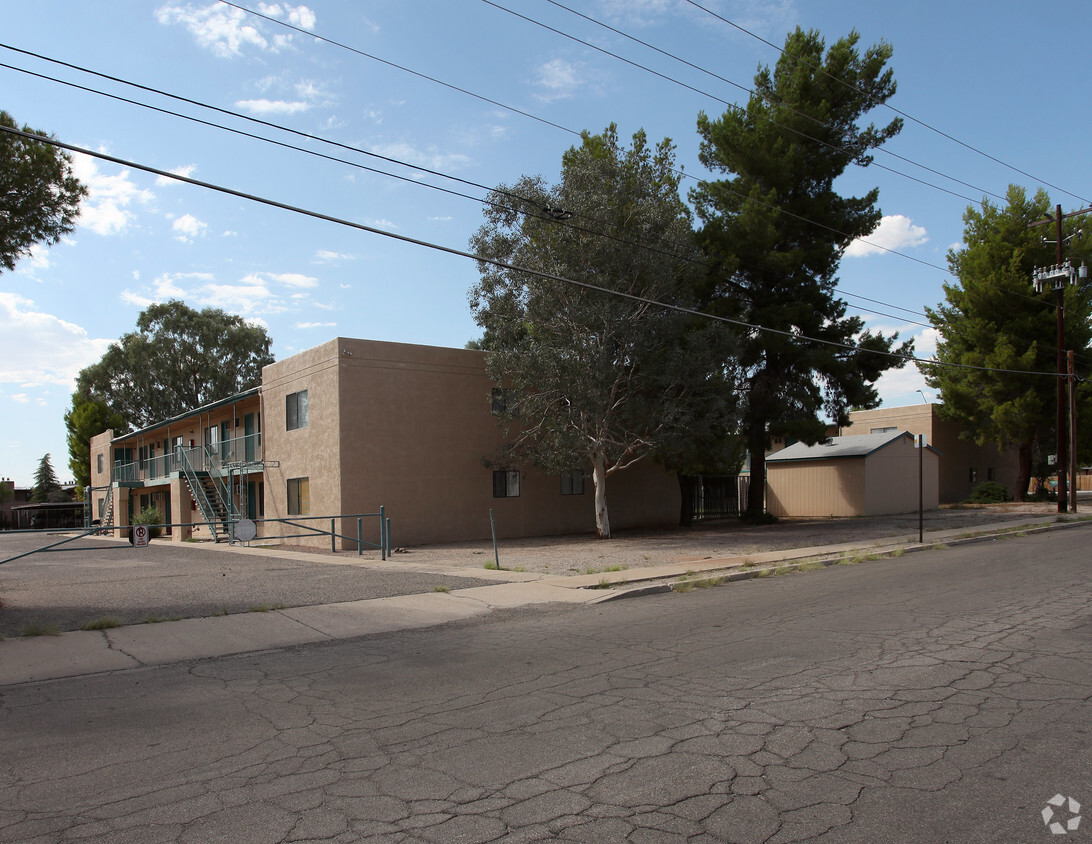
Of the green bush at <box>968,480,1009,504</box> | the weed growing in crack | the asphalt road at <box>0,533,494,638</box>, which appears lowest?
the green bush at <box>968,480,1009,504</box>

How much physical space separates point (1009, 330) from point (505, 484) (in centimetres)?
2887

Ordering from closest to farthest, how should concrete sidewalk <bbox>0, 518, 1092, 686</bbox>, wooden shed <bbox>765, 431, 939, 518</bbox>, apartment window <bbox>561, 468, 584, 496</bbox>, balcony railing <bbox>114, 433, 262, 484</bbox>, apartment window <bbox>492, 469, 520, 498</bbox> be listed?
concrete sidewalk <bbox>0, 518, 1092, 686</bbox>, apartment window <bbox>492, 469, 520, 498</bbox>, apartment window <bbox>561, 468, 584, 496</bbox>, balcony railing <bbox>114, 433, 262, 484</bbox>, wooden shed <bbox>765, 431, 939, 518</bbox>

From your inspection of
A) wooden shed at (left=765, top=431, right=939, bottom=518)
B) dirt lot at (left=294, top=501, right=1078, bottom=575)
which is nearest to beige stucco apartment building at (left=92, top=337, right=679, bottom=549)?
dirt lot at (left=294, top=501, right=1078, bottom=575)

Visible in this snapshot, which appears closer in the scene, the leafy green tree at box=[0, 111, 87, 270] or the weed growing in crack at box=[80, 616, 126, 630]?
the weed growing in crack at box=[80, 616, 126, 630]

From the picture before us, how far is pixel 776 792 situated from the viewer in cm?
420

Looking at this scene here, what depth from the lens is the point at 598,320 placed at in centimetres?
2209

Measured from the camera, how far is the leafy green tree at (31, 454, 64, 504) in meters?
81.3

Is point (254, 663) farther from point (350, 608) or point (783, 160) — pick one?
point (783, 160)

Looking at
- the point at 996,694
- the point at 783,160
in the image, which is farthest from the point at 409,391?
the point at 996,694

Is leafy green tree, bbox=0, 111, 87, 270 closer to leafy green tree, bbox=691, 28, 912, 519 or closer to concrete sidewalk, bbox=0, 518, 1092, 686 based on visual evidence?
concrete sidewalk, bbox=0, 518, 1092, 686

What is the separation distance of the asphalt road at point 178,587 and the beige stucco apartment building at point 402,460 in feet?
16.1

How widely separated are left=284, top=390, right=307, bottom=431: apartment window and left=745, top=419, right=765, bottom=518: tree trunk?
16492mm

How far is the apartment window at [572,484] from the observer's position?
28.6 m

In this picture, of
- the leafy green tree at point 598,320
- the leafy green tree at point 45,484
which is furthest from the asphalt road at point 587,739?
the leafy green tree at point 45,484
